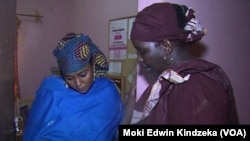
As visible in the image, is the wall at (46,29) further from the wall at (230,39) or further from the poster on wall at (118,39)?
the wall at (230,39)

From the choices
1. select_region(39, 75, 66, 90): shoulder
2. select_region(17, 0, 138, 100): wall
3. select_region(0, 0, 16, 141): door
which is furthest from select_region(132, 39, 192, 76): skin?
select_region(17, 0, 138, 100): wall

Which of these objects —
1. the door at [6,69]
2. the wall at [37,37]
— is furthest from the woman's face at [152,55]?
the wall at [37,37]

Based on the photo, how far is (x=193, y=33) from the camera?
2.82ft

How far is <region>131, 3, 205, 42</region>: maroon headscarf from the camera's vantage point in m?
0.82

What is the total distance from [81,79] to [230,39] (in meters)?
0.85

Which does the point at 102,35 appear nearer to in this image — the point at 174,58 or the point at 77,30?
the point at 77,30

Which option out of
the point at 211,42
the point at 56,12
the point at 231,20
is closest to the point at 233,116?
the point at 211,42

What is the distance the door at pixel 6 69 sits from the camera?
1.35 metres

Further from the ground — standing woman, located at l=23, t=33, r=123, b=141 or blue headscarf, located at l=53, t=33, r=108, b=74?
blue headscarf, located at l=53, t=33, r=108, b=74

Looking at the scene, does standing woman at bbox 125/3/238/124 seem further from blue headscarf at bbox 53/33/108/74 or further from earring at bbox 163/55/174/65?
blue headscarf at bbox 53/33/108/74

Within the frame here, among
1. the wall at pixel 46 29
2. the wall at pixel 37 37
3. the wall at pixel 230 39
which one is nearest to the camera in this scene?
the wall at pixel 230 39

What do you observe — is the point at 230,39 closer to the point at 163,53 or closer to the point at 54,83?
the point at 163,53

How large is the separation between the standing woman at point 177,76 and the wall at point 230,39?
1.26 feet

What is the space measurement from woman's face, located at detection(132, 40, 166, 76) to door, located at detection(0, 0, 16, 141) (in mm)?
794
